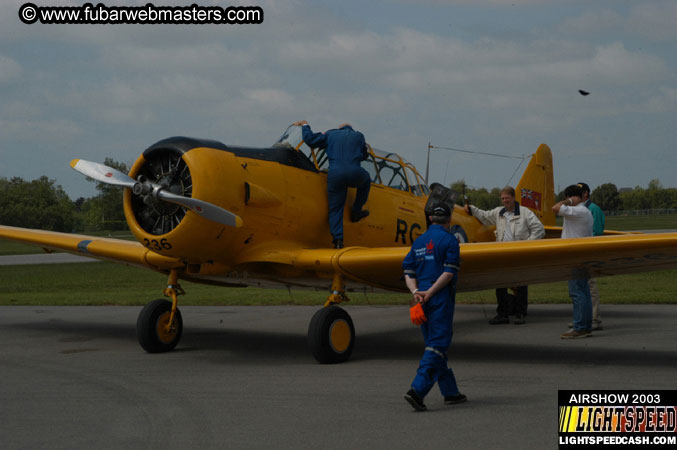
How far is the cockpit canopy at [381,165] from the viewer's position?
896 cm

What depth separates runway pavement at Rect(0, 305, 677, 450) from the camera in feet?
15.7

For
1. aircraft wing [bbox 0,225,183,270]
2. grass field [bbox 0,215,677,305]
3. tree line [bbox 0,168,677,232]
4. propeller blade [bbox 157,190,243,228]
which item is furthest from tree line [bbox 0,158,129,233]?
propeller blade [bbox 157,190,243,228]

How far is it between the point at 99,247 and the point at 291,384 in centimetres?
520

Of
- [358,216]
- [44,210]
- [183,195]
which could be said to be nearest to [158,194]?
[183,195]

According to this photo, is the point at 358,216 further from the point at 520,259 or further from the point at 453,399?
the point at 453,399

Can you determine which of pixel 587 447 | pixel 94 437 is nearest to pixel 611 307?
pixel 587 447

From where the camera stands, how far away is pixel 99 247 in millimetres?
10602

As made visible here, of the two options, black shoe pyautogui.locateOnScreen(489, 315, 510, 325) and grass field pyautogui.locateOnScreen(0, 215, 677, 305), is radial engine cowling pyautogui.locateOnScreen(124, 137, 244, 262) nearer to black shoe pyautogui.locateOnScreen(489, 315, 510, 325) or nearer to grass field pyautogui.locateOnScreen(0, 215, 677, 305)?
black shoe pyautogui.locateOnScreen(489, 315, 510, 325)

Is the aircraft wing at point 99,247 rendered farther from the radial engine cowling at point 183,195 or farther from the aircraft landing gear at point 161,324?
the radial engine cowling at point 183,195

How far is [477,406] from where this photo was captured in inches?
220

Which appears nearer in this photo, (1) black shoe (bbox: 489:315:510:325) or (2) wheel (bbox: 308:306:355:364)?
(2) wheel (bbox: 308:306:355:364)

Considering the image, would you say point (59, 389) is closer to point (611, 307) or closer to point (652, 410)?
point (652, 410)

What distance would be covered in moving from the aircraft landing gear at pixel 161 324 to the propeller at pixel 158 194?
1684 mm

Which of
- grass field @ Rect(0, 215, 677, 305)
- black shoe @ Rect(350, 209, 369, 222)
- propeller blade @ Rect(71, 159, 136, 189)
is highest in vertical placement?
propeller blade @ Rect(71, 159, 136, 189)
